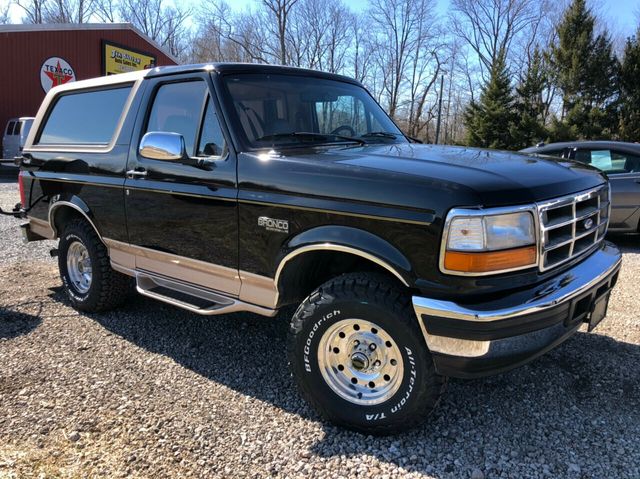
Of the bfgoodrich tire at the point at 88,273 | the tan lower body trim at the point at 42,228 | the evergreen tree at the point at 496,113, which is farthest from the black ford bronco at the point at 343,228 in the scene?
the evergreen tree at the point at 496,113

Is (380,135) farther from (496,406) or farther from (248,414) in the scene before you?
(248,414)

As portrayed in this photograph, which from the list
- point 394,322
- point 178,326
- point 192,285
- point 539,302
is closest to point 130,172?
point 192,285

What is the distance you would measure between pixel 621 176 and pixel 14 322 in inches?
292

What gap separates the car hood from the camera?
2422mm

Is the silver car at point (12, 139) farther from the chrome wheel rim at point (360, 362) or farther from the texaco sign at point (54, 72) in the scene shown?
the chrome wheel rim at point (360, 362)

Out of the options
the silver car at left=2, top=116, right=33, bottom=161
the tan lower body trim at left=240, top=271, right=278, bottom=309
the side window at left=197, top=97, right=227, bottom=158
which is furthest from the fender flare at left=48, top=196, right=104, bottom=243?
the silver car at left=2, top=116, right=33, bottom=161

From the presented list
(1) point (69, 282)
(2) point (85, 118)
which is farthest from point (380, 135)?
(1) point (69, 282)

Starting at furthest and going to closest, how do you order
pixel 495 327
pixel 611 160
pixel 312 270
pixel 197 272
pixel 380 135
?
pixel 611 160 → pixel 380 135 → pixel 197 272 → pixel 312 270 → pixel 495 327

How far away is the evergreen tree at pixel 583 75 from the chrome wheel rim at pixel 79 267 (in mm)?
26364

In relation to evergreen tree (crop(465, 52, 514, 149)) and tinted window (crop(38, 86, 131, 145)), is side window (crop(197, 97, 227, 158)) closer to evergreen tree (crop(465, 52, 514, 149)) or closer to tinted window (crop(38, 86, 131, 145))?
tinted window (crop(38, 86, 131, 145))

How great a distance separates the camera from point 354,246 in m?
2.64

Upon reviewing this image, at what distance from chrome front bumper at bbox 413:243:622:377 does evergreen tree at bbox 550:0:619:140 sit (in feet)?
87.5

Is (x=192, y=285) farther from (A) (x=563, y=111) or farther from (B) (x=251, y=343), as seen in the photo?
(A) (x=563, y=111)

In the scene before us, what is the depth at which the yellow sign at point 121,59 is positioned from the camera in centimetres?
Result: 2169
